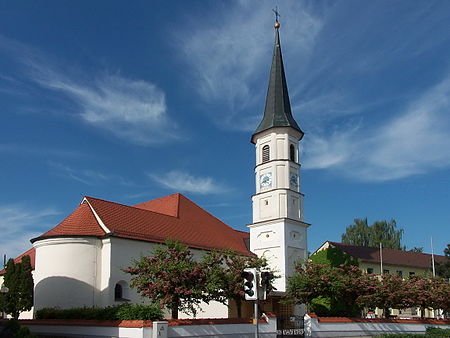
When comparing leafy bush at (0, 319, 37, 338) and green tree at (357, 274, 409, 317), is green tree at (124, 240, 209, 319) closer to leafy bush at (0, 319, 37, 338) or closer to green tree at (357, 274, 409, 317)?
leafy bush at (0, 319, 37, 338)

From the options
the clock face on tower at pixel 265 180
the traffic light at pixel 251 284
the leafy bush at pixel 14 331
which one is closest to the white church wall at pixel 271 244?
the clock face on tower at pixel 265 180

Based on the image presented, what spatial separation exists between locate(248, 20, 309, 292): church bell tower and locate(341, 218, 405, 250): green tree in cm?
4347

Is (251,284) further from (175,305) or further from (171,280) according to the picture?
(175,305)

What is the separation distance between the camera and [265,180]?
42.7 m

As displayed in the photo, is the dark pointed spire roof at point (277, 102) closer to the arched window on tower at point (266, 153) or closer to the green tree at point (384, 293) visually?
the arched window on tower at point (266, 153)

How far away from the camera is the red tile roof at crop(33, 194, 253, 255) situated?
33.4 m

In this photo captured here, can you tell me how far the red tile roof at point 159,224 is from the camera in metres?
33.4

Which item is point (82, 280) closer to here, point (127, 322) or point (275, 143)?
point (127, 322)

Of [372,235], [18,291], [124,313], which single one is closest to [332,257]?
Result: [124,313]

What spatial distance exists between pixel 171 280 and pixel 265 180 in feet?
68.6

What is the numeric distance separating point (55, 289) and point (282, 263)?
1734cm

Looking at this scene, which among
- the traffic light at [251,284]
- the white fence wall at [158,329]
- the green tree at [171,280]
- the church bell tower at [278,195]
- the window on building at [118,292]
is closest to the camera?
the traffic light at [251,284]

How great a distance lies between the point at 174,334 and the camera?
20938 mm

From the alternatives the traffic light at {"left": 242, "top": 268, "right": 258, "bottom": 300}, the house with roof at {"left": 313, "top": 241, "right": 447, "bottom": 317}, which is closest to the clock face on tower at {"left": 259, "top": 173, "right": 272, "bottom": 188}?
the house with roof at {"left": 313, "top": 241, "right": 447, "bottom": 317}
